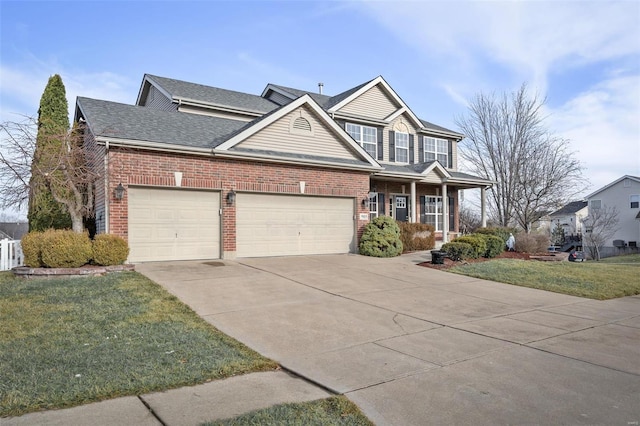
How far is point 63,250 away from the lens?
10.1 metres

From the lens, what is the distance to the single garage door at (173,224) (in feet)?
40.8

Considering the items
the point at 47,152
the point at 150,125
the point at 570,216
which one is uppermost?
the point at 150,125

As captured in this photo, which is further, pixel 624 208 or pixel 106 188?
pixel 624 208

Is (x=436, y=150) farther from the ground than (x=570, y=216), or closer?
farther from the ground

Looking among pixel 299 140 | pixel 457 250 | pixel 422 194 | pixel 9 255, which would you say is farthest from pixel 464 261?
pixel 9 255

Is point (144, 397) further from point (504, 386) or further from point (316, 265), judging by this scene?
point (316, 265)

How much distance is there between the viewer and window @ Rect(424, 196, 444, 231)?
23.7m

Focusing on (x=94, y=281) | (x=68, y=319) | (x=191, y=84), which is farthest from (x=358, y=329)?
(x=191, y=84)

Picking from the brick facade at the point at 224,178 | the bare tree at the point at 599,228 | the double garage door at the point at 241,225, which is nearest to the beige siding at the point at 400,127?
the brick facade at the point at 224,178

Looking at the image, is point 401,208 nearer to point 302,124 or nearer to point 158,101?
point 302,124

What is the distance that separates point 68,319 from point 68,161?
744 cm

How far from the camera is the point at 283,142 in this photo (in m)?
15.6

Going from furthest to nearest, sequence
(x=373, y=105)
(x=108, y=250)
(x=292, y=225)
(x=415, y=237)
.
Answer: (x=373, y=105)
(x=415, y=237)
(x=292, y=225)
(x=108, y=250)

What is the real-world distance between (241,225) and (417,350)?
947 centimetres
